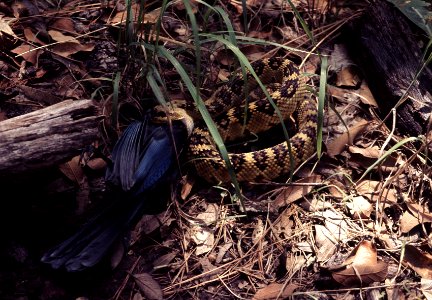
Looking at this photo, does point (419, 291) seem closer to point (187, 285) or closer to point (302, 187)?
point (302, 187)

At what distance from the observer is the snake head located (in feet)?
12.8

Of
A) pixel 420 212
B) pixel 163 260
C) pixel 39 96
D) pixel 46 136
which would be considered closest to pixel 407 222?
pixel 420 212

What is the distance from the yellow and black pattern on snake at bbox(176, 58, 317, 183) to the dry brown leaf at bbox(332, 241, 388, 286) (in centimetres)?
87

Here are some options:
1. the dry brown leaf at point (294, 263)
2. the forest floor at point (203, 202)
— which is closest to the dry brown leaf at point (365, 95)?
the forest floor at point (203, 202)

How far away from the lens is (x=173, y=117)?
3977mm

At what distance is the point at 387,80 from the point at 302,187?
132 cm

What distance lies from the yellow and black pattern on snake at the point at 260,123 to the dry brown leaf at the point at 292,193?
161 mm

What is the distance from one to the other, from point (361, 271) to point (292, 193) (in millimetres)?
794

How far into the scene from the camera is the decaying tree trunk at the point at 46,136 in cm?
309

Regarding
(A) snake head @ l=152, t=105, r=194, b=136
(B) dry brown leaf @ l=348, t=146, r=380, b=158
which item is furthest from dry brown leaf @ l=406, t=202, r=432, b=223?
(A) snake head @ l=152, t=105, r=194, b=136

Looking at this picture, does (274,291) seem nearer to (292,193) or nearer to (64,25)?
(292,193)

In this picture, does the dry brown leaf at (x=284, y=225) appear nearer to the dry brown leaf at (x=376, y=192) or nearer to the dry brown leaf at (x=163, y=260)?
the dry brown leaf at (x=376, y=192)

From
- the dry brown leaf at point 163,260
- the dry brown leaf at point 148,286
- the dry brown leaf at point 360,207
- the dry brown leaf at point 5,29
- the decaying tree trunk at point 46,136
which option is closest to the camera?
the decaying tree trunk at point 46,136

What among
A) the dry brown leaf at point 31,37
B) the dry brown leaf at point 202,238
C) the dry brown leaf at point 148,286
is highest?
the dry brown leaf at point 31,37
